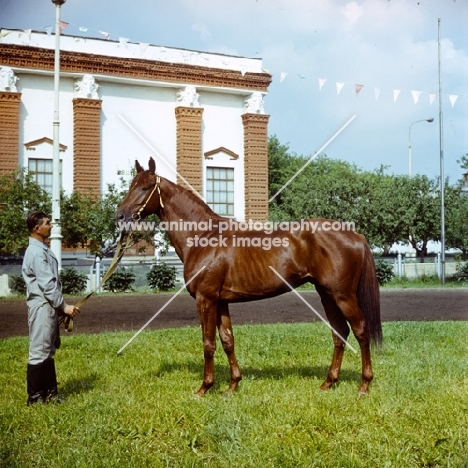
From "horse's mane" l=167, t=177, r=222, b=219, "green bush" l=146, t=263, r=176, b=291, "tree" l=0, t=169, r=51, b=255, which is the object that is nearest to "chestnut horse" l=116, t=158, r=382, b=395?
"horse's mane" l=167, t=177, r=222, b=219

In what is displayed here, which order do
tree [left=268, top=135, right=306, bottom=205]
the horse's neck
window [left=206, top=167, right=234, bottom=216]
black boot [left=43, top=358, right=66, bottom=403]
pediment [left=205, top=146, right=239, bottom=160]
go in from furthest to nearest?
tree [left=268, top=135, right=306, bottom=205] → pediment [left=205, top=146, right=239, bottom=160] → window [left=206, top=167, right=234, bottom=216] → the horse's neck → black boot [left=43, top=358, right=66, bottom=403]

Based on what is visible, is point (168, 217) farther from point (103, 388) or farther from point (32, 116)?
point (32, 116)

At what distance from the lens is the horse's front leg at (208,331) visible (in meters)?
5.68

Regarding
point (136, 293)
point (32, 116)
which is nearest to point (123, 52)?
point (32, 116)

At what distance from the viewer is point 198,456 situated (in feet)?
12.9

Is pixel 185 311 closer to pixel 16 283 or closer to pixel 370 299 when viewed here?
pixel 16 283

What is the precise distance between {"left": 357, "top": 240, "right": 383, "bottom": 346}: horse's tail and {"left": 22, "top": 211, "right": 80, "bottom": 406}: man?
304cm

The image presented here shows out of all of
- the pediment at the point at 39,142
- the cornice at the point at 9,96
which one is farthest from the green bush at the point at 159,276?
the cornice at the point at 9,96

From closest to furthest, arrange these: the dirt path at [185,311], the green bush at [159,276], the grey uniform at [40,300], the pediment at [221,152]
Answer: the grey uniform at [40,300] < the dirt path at [185,311] < the green bush at [159,276] < the pediment at [221,152]

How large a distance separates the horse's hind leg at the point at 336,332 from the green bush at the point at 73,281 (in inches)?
532

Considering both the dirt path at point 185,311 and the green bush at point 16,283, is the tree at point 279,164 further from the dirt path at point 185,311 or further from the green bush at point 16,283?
the green bush at point 16,283

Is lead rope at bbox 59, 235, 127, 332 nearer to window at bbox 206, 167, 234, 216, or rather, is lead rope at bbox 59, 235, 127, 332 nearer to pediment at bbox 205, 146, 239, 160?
window at bbox 206, 167, 234, 216

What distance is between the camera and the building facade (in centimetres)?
1538

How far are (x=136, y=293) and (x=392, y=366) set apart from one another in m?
13.5
